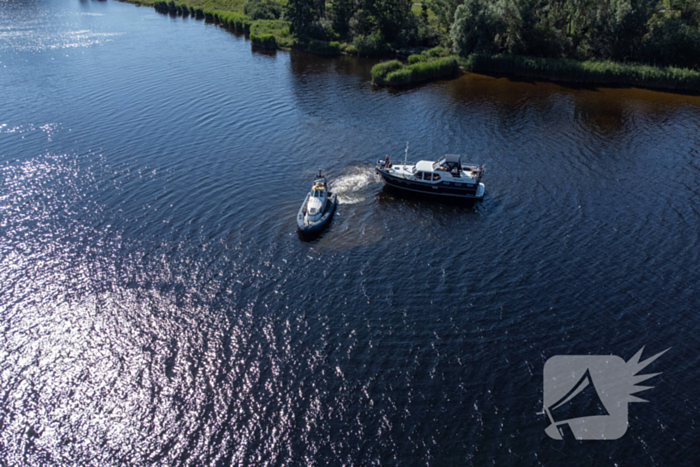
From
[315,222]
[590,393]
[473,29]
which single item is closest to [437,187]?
[315,222]

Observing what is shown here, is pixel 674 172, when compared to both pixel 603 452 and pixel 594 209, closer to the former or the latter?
pixel 594 209

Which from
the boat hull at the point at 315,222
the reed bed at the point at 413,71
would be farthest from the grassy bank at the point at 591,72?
the boat hull at the point at 315,222

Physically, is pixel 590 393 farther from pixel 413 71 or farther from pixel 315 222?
pixel 413 71

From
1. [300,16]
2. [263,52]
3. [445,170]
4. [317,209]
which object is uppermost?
[300,16]

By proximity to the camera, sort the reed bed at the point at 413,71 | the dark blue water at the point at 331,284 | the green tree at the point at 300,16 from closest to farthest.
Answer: the dark blue water at the point at 331,284, the reed bed at the point at 413,71, the green tree at the point at 300,16

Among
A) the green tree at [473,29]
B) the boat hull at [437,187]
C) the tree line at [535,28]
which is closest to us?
the boat hull at [437,187]

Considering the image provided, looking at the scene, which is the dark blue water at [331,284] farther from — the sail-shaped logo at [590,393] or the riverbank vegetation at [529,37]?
the riverbank vegetation at [529,37]
